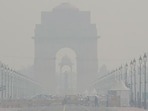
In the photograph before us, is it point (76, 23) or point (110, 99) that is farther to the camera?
point (76, 23)

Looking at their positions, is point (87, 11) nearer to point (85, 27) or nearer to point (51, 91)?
point (85, 27)

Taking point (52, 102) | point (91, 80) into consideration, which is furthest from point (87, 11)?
point (52, 102)

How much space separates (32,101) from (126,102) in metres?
10.8

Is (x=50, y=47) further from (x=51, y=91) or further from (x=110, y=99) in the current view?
(x=110, y=99)

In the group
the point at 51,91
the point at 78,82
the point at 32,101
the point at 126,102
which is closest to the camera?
the point at 126,102

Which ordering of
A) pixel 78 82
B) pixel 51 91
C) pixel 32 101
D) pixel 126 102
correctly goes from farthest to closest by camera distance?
pixel 78 82 < pixel 51 91 < pixel 32 101 < pixel 126 102

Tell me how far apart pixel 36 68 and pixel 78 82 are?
12.3 metres

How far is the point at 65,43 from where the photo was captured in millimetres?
163375

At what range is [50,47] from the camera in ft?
537

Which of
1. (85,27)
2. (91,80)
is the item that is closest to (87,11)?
(85,27)

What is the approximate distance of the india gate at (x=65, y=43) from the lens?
15975 centimetres

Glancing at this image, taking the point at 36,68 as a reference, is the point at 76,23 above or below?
above

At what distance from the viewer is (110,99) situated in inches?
2339

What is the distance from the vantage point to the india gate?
15975cm
